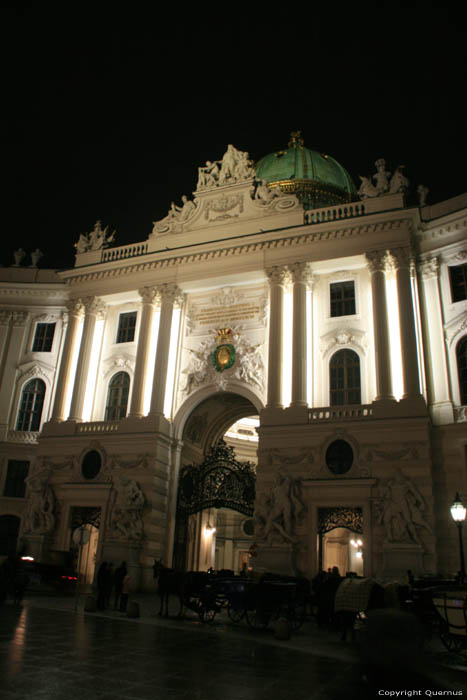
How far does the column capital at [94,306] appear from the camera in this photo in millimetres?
31422

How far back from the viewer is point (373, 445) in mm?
22312

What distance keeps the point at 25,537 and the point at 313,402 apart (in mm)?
14920

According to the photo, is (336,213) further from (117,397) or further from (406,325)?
(117,397)

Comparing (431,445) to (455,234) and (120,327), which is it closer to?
(455,234)

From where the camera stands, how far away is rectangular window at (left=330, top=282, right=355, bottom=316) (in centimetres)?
2680

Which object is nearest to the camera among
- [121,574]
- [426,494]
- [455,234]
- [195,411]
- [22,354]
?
[121,574]

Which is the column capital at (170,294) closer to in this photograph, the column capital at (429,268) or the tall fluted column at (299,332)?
the tall fluted column at (299,332)

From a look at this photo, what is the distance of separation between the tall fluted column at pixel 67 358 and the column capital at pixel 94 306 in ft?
1.44

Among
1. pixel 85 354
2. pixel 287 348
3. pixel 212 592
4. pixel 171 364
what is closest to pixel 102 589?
pixel 212 592

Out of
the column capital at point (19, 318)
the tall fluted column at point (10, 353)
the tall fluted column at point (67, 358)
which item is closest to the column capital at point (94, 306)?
the tall fluted column at point (67, 358)

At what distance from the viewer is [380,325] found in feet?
80.4

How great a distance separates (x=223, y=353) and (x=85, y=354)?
7.82 meters

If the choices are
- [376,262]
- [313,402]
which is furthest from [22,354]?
[376,262]

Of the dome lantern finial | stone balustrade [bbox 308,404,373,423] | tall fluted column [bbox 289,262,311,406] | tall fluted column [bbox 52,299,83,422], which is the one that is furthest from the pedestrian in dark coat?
the dome lantern finial
